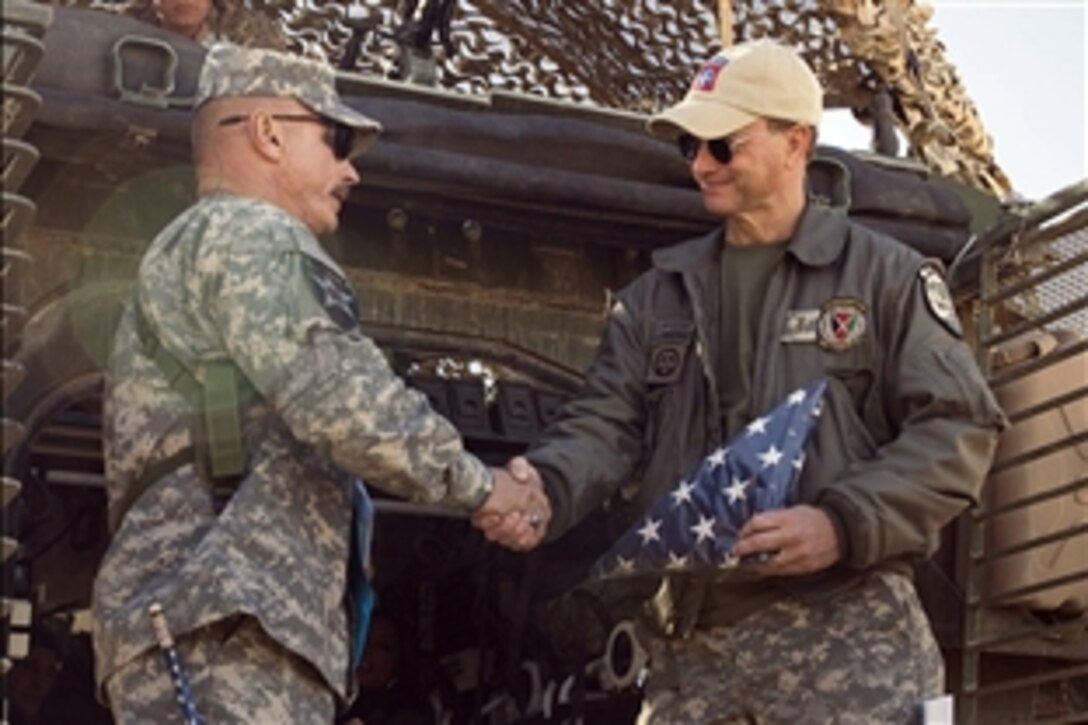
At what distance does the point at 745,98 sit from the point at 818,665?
4.74 feet

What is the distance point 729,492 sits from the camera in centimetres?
663

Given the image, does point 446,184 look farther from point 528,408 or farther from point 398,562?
point 398,562

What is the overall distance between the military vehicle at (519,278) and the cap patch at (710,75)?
1027mm

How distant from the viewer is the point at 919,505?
6.62 metres

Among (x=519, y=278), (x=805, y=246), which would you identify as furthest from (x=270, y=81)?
(x=519, y=278)

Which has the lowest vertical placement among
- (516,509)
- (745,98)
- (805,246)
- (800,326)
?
(516,509)

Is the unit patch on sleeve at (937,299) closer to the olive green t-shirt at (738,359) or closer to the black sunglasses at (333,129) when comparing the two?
the olive green t-shirt at (738,359)

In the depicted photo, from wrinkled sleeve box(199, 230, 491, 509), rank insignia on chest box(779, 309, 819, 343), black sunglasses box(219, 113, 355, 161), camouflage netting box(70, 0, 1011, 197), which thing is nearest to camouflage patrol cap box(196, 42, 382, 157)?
black sunglasses box(219, 113, 355, 161)

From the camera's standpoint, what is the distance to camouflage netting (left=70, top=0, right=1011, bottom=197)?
9.55 m

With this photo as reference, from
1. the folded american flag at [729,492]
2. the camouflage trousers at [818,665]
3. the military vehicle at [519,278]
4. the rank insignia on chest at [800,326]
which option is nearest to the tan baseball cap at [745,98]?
the rank insignia on chest at [800,326]

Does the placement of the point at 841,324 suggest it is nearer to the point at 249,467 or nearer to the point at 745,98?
the point at 745,98

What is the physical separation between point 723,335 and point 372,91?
5.34ft

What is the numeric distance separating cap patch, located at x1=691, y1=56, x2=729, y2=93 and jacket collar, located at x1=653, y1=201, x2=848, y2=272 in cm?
40

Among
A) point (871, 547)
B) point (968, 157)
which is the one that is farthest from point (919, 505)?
point (968, 157)
